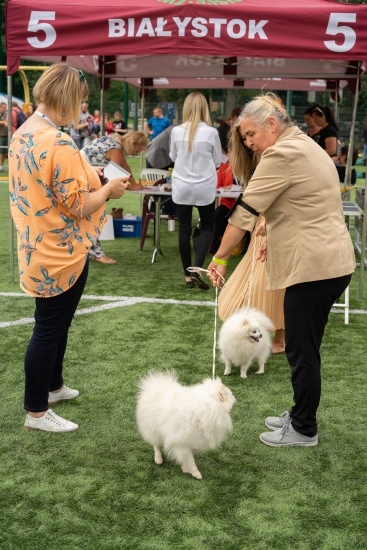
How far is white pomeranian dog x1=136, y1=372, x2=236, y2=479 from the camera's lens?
301cm

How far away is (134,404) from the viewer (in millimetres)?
4059

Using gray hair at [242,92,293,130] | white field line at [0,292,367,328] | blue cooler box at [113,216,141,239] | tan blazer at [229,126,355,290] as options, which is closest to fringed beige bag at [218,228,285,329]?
white field line at [0,292,367,328]

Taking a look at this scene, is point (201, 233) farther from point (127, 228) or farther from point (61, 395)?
Answer: point (61, 395)

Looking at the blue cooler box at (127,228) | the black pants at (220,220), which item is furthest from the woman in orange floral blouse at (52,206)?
the blue cooler box at (127,228)

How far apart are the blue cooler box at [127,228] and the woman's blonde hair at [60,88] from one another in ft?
21.2

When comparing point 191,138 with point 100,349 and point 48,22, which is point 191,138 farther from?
point 100,349

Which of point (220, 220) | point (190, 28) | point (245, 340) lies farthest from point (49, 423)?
point (220, 220)

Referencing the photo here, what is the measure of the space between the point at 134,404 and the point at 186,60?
263 inches

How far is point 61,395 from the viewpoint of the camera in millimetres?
4059

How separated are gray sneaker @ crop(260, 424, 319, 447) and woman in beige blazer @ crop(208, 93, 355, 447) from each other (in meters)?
0.30

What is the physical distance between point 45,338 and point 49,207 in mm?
694

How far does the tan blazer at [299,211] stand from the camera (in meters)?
3.07

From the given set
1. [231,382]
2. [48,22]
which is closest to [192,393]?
[231,382]

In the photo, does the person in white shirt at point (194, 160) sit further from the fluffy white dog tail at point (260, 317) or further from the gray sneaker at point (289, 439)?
the gray sneaker at point (289, 439)
